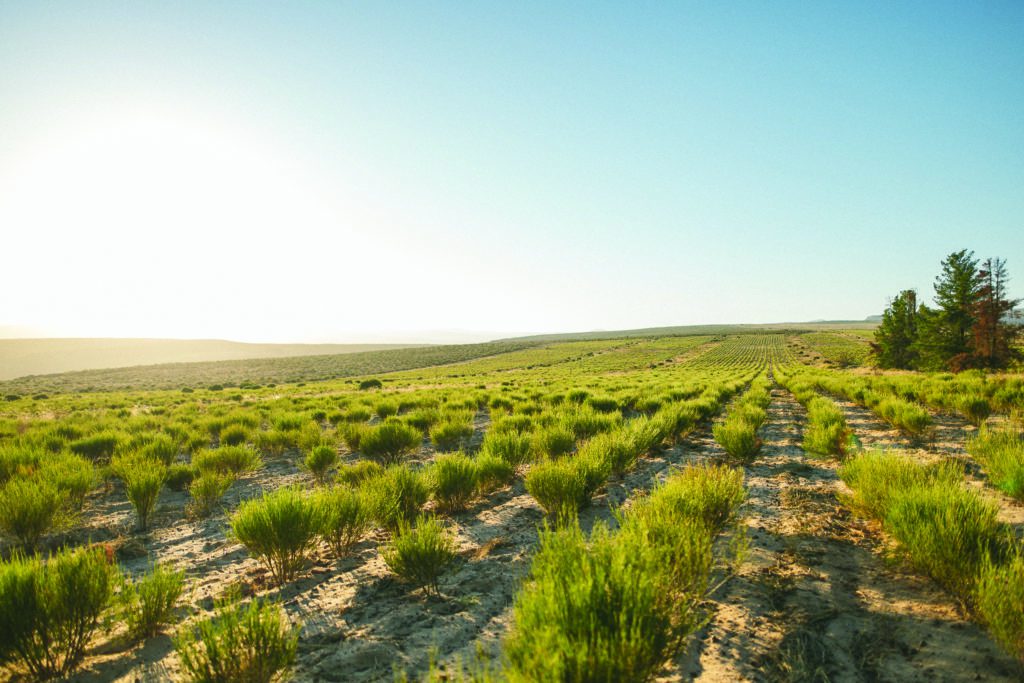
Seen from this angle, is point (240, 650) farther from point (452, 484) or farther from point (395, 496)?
point (452, 484)

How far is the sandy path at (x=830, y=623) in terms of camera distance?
2.31 meters

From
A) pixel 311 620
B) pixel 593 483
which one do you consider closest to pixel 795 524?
pixel 593 483

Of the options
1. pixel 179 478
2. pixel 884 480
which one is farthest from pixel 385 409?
pixel 884 480

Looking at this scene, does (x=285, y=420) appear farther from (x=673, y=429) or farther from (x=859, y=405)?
(x=859, y=405)

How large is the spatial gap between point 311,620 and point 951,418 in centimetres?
1347

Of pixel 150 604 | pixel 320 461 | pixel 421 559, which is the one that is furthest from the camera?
pixel 320 461

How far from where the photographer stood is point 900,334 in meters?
41.9

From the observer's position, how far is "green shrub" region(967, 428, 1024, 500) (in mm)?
4375

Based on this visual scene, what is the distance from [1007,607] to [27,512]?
8.05m

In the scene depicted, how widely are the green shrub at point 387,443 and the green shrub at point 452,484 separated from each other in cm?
279

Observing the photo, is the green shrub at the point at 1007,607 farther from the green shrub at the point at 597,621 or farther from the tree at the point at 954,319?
the tree at the point at 954,319

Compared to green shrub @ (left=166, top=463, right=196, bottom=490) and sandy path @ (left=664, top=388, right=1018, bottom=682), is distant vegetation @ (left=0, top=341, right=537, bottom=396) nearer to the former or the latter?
green shrub @ (left=166, top=463, right=196, bottom=490)

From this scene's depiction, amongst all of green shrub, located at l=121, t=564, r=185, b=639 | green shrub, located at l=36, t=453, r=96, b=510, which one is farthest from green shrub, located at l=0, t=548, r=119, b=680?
green shrub, located at l=36, t=453, r=96, b=510

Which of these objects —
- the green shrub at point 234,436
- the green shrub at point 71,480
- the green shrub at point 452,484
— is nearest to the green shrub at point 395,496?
the green shrub at point 452,484
